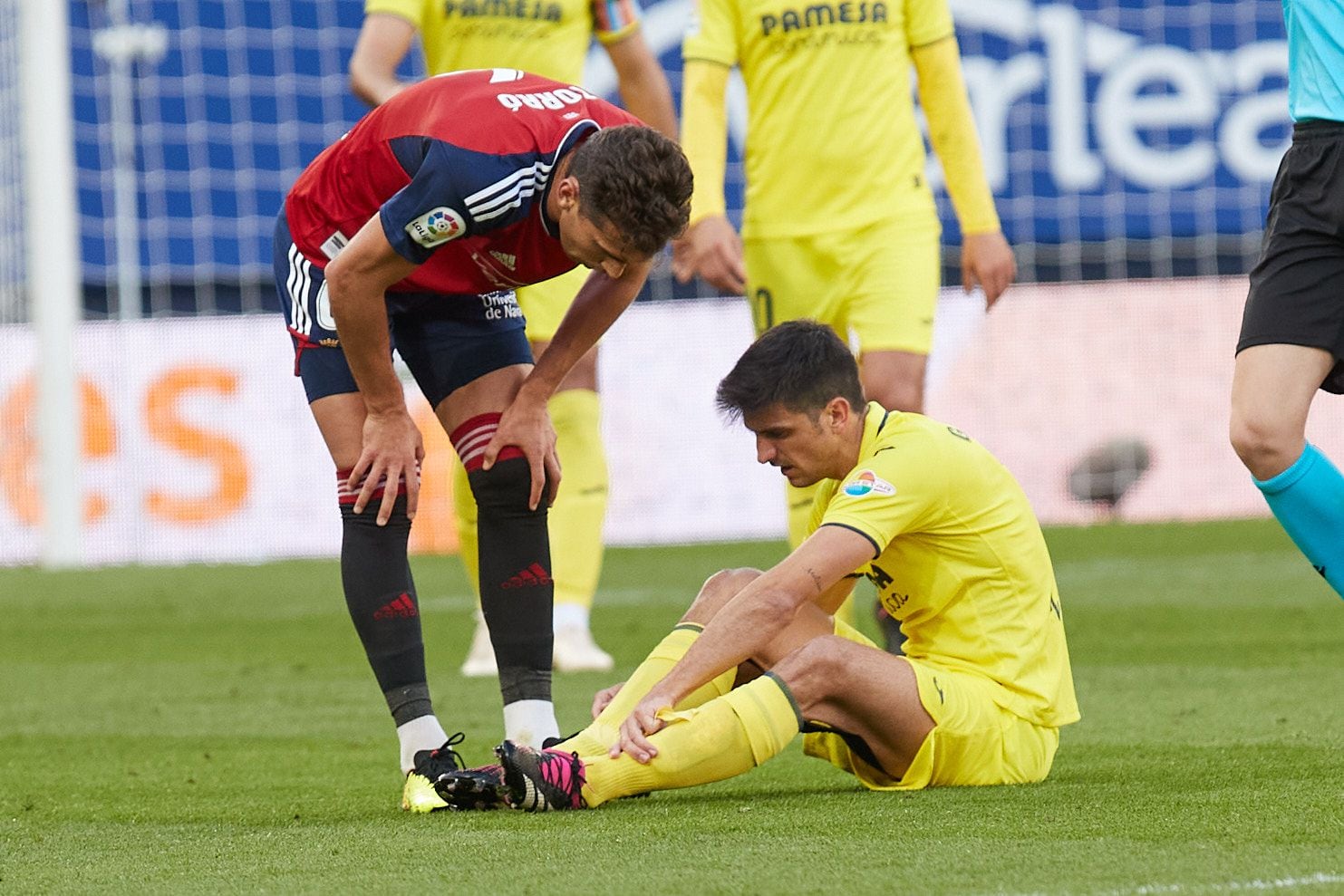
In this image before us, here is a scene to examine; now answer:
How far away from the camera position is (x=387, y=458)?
3930mm

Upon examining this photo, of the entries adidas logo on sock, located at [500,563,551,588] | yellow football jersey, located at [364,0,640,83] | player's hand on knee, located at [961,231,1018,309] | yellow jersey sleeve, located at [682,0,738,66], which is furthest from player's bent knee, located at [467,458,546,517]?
yellow football jersey, located at [364,0,640,83]

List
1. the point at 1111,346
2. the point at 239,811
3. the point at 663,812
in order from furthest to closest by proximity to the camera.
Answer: the point at 1111,346
the point at 239,811
the point at 663,812

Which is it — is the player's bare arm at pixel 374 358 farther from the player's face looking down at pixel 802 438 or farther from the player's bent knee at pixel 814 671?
the player's bent knee at pixel 814 671

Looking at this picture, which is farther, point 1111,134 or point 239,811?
point 1111,134

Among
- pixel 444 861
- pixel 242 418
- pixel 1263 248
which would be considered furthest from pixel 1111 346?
pixel 444 861

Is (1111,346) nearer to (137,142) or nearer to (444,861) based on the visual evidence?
(137,142)

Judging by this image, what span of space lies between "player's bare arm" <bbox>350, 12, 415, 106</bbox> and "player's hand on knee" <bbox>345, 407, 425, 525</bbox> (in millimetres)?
2722

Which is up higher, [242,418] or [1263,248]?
[1263,248]

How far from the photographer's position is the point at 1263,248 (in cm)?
384

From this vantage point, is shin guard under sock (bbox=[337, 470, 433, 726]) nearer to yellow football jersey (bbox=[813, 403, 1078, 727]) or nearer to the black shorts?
yellow football jersey (bbox=[813, 403, 1078, 727])

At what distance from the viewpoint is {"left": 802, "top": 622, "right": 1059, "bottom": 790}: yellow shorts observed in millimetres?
3754

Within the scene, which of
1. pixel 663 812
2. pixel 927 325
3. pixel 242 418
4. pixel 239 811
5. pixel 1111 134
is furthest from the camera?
pixel 1111 134

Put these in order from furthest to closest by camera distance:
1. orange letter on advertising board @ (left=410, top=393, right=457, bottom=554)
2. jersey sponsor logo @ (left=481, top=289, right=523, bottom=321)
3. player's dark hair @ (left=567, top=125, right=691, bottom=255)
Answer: orange letter on advertising board @ (left=410, top=393, right=457, bottom=554) < jersey sponsor logo @ (left=481, top=289, right=523, bottom=321) < player's dark hair @ (left=567, top=125, right=691, bottom=255)

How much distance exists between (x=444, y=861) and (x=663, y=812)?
564 millimetres
